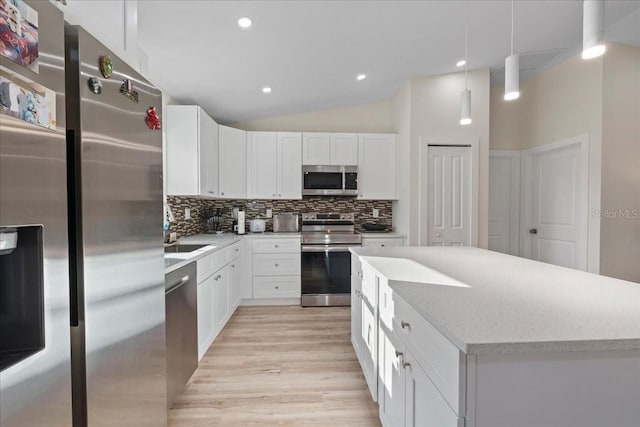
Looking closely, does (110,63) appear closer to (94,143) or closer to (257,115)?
(94,143)

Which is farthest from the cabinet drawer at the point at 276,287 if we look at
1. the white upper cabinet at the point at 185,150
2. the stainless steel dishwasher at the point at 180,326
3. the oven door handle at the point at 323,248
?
the stainless steel dishwasher at the point at 180,326

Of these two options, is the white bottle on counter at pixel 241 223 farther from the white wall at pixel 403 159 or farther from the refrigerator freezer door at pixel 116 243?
the refrigerator freezer door at pixel 116 243

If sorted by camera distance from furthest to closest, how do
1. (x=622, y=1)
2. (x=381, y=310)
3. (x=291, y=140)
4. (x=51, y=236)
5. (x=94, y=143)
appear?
1. (x=291, y=140)
2. (x=622, y=1)
3. (x=381, y=310)
4. (x=94, y=143)
5. (x=51, y=236)

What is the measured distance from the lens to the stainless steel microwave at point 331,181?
3959 millimetres

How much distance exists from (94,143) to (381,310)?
4.76 ft

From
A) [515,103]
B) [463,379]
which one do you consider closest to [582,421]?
[463,379]

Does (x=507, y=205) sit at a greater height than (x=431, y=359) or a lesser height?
greater

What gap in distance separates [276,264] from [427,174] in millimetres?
2155

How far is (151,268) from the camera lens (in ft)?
3.98

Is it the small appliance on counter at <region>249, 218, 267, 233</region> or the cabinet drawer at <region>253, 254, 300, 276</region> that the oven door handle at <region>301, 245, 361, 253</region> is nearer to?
the cabinet drawer at <region>253, 254, 300, 276</region>

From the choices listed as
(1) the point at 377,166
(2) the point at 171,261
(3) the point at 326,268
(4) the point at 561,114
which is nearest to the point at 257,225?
(3) the point at 326,268

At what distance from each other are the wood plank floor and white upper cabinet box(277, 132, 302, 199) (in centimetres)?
171

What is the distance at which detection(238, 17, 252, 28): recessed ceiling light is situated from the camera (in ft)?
6.79

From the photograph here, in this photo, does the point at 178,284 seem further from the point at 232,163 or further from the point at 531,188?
the point at 531,188
